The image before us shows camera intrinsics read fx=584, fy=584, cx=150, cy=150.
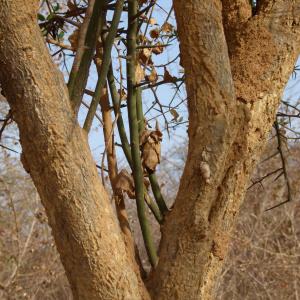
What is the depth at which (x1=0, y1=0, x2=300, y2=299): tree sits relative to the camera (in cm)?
126

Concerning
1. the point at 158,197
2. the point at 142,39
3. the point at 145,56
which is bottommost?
the point at 158,197

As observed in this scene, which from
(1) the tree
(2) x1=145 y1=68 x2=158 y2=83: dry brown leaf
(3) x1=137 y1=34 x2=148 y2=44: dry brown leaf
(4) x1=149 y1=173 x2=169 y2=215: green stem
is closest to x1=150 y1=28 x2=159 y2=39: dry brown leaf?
(3) x1=137 y1=34 x2=148 y2=44: dry brown leaf

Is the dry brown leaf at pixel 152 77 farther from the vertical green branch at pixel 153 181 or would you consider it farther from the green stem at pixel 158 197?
the green stem at pixel 158 197

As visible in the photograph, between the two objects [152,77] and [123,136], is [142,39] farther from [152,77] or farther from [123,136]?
[123,136]

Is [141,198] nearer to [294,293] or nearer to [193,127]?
[193,127]

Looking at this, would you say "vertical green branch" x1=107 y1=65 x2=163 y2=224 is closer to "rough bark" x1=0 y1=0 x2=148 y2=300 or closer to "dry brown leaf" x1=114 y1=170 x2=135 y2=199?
"dry brown leaf" x1=114 y1=170 x2=135 y2=199

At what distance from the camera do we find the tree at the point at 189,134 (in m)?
1.26

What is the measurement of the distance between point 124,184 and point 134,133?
14 cm

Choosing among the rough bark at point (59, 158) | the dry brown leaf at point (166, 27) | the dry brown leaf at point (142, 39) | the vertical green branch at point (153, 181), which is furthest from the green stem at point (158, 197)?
the dry brown leaf at point (166, 27)

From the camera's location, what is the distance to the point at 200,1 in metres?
1.37

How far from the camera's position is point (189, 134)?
138cm

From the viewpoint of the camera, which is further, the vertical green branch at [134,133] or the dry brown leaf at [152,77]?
the dry brown leaf at [152,77]

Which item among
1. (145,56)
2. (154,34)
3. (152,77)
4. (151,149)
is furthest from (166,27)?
(151,149)

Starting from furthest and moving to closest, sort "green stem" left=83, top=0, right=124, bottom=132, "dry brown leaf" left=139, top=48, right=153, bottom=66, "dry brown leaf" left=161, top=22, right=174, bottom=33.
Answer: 1. "dry brown leaf" left=161, top=22, right=174, bottom=33
2. "dry brown leaf" left=139, top=48, right=153, bottom=66
3. "green stem" left=83, top=0, right=124, bottom=132
